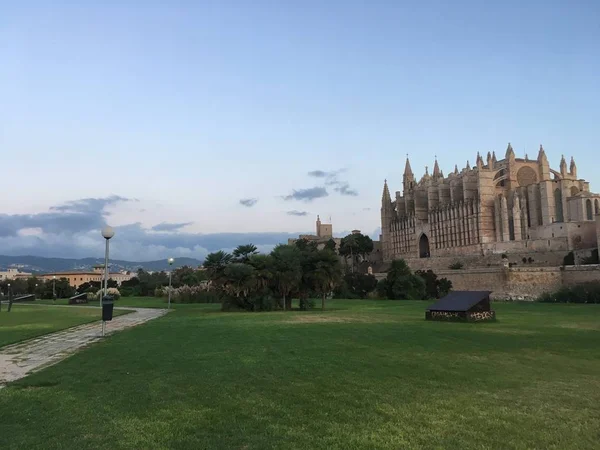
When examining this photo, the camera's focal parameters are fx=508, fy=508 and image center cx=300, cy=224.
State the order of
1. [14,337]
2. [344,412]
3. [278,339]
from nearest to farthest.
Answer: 1. [344,412]
2. [278,339]
3. [14,337]

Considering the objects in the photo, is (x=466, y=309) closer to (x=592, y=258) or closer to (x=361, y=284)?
(x=361, y=284)

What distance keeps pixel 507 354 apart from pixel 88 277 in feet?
496

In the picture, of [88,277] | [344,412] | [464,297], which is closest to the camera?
[344,412]

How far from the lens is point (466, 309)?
21750 millimetres

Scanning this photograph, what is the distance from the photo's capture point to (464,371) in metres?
9.84

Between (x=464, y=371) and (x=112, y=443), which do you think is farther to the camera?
(x=464, y=371)

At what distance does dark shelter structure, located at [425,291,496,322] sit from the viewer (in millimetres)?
21891

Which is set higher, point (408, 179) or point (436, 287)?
point (408, 179)

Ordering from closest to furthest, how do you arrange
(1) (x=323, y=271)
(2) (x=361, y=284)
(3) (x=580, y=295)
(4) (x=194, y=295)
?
1. (1) (x=323, y=271)
2. (3) (x=580, y=295)
3. (4) (x=194, y=295)
4. (2) (x=361, y=284)

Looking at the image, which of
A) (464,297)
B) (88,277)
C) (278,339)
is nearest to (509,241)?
(464,297)

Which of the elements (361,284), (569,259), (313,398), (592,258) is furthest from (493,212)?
(313,398)

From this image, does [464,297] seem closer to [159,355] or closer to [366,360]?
[366,360]

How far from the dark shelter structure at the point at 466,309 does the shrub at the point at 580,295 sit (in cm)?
2812

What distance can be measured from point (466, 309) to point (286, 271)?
50.3ft
